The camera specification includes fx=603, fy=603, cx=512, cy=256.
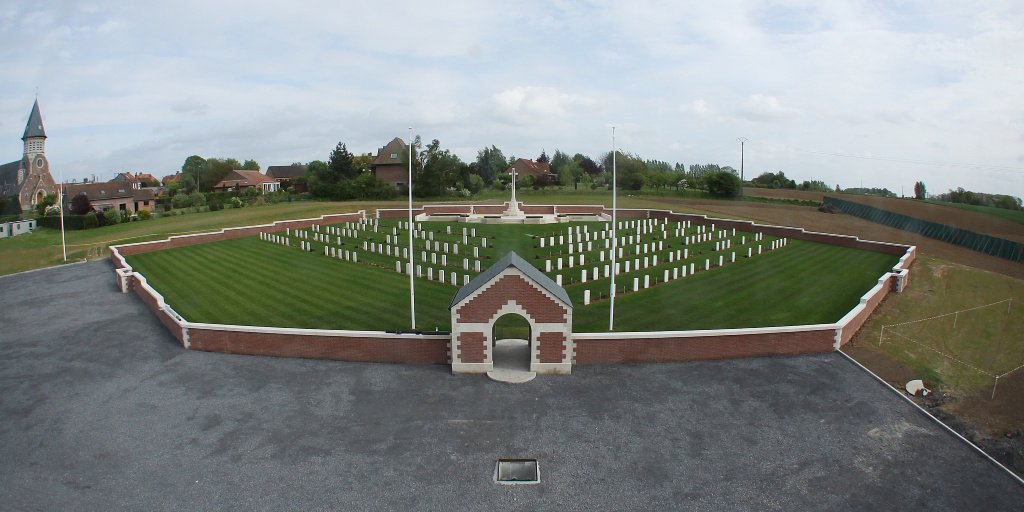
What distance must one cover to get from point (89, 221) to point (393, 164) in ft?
136

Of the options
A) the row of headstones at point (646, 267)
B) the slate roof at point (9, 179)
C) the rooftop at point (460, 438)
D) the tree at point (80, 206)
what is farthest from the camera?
the slate roof at point (9, 179)

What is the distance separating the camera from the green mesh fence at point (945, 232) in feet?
118

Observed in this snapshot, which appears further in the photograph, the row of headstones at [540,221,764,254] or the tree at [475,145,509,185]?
the tree at [475,145,509,185]

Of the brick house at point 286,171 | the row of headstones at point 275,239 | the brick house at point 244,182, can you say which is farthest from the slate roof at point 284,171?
the row of headstones at point 275,239

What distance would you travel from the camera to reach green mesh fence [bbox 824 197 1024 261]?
1420 inches

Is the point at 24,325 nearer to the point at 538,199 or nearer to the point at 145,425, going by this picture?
the point at 145,425

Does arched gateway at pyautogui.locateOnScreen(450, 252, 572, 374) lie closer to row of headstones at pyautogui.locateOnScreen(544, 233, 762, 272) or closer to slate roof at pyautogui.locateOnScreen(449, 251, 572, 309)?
slate roof at pyautogui.locateOnScreen(449, 251, 572, 309)

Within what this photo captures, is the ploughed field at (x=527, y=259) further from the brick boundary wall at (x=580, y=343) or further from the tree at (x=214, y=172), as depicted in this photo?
the tree at (x=214, y=172)

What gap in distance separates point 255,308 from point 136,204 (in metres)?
66.4

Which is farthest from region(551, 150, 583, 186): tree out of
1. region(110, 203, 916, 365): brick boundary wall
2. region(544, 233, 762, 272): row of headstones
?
region(110, 203, 916, 365): brick boundary wall

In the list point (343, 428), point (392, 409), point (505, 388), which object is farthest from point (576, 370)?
point (343, 428)

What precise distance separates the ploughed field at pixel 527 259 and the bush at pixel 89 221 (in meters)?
21.6

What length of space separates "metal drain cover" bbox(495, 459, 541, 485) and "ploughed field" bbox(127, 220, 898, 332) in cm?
913

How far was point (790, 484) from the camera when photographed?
11.5 meters
